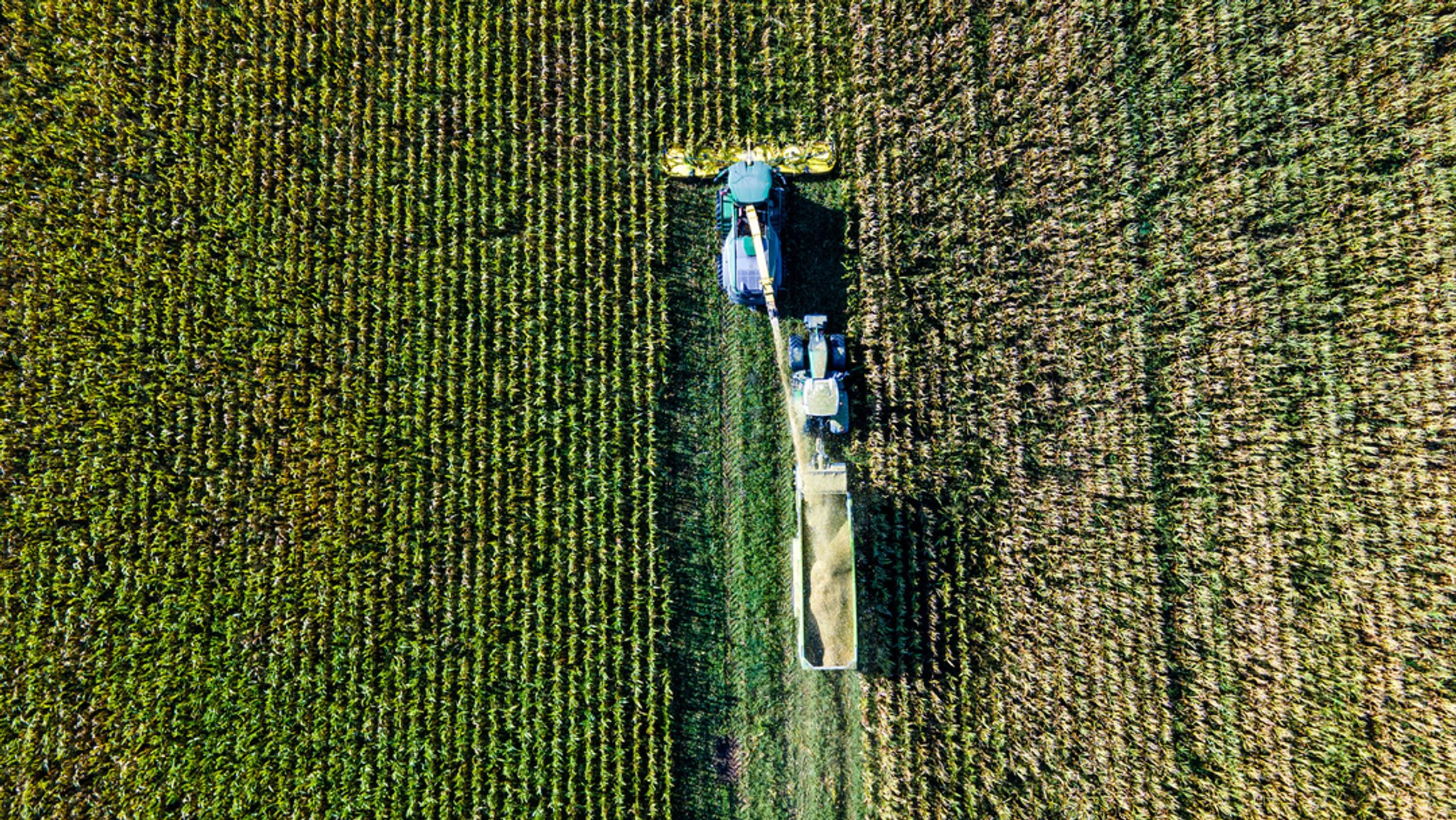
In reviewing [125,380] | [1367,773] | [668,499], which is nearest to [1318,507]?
[1367,773]

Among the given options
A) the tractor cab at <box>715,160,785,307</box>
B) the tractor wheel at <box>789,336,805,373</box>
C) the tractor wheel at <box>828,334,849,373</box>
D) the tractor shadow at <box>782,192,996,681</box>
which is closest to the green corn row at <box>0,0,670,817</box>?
the tractor cab at <box>715,160,785,307</box>

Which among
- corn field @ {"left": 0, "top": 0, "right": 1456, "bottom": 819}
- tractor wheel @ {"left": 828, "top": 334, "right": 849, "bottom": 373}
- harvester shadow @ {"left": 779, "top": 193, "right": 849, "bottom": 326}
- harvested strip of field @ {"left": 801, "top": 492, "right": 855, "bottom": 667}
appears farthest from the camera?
harvester shadow @ {"left": 779, "top": 193, "right": 849, "bottom": 326}

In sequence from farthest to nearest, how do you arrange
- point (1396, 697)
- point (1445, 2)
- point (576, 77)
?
1. point (576, 77)
2. point (1445, 2)
3. point (1396, 697)

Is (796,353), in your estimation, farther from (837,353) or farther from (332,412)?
(332,412)

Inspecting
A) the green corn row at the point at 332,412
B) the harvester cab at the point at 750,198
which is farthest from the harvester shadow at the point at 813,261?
the green corn row at the point at 332,412

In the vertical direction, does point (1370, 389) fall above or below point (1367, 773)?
above

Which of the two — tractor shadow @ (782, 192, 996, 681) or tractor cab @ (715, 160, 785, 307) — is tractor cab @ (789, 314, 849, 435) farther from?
tractor cab @ (715, 160, 785, 307)

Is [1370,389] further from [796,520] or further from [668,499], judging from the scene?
[668,499]
